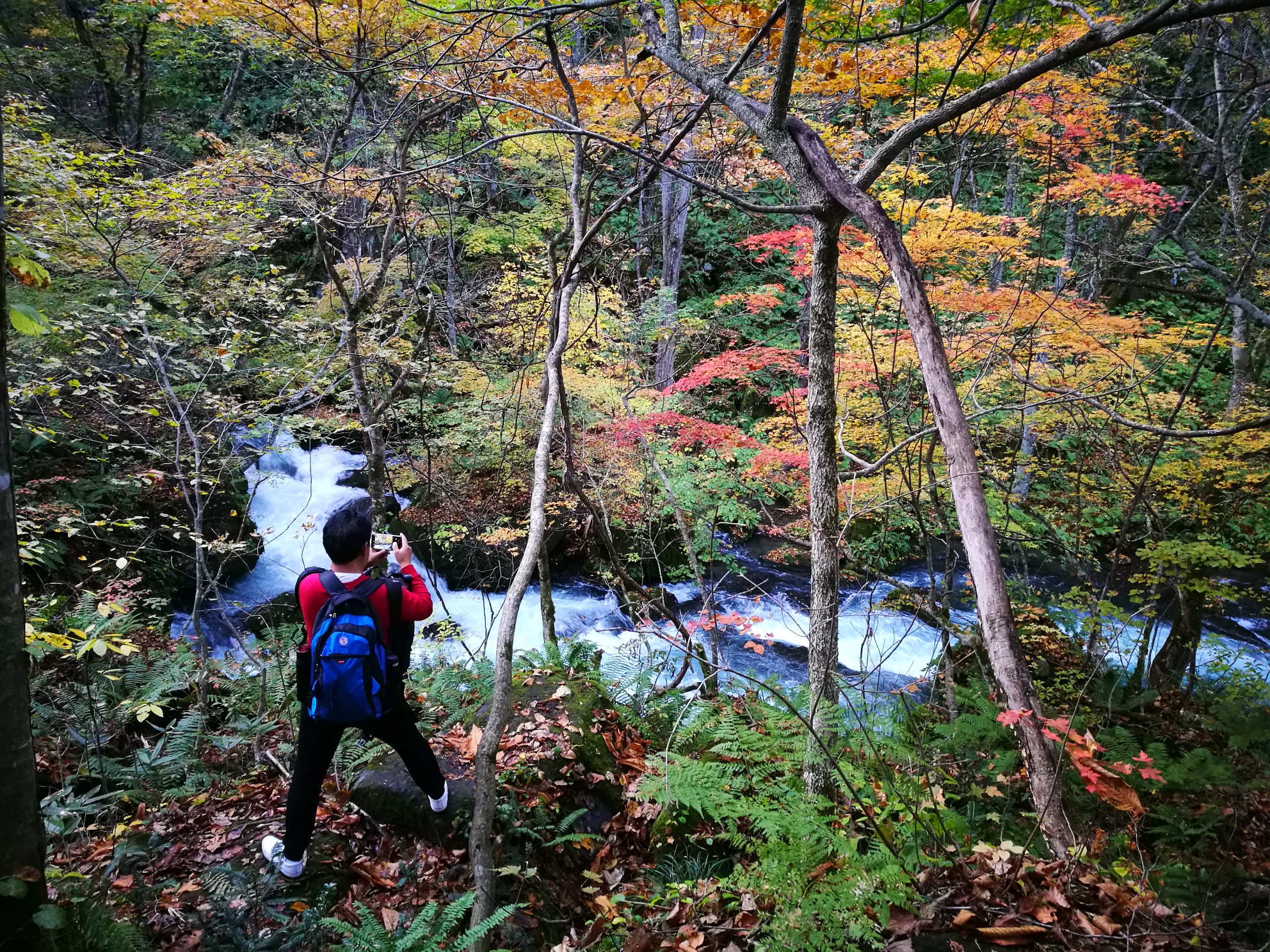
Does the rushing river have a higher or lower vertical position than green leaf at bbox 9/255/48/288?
lower

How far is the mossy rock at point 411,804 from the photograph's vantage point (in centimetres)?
340

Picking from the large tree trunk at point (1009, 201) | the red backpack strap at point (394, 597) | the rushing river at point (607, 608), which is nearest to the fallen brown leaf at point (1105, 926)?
the red backpack strap at point (394, 597)

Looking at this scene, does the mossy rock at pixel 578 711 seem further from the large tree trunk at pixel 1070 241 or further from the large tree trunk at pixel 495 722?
the large tree trunk at pixel 1070 241

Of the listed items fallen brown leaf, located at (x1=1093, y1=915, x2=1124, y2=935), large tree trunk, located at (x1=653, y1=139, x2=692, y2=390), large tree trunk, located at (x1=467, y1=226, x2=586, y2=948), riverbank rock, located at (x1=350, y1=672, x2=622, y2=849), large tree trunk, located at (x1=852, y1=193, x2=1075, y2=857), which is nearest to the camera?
fallen brown leaf, located at (x1=1093, y1=915, x2=1124, y2=935)

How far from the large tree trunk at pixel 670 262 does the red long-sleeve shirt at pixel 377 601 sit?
382 inches

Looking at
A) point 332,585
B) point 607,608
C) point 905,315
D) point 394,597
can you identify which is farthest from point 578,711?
point 607,608

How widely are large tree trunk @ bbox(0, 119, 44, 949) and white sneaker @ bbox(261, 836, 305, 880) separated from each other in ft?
4.13

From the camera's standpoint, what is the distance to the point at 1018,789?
15.9 feet

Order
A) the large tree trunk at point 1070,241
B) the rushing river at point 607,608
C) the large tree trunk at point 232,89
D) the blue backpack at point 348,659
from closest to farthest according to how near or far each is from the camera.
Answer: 1. the blue backpack at point 348,659
2. the rushing river at point 607,608
3. the large tree trunk at point 1070,241
4. the large tree trunk at point 232,89

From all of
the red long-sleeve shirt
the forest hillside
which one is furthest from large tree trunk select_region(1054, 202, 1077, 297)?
the red long-sleeve shirt

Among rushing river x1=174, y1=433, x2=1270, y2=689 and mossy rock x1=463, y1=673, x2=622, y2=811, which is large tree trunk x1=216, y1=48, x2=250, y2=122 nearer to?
rushing river x1=174, y1=433, x2=1270, y2=689

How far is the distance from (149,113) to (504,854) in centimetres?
2212

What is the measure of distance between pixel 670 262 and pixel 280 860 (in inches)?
558

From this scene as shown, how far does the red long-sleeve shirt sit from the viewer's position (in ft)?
9.50
